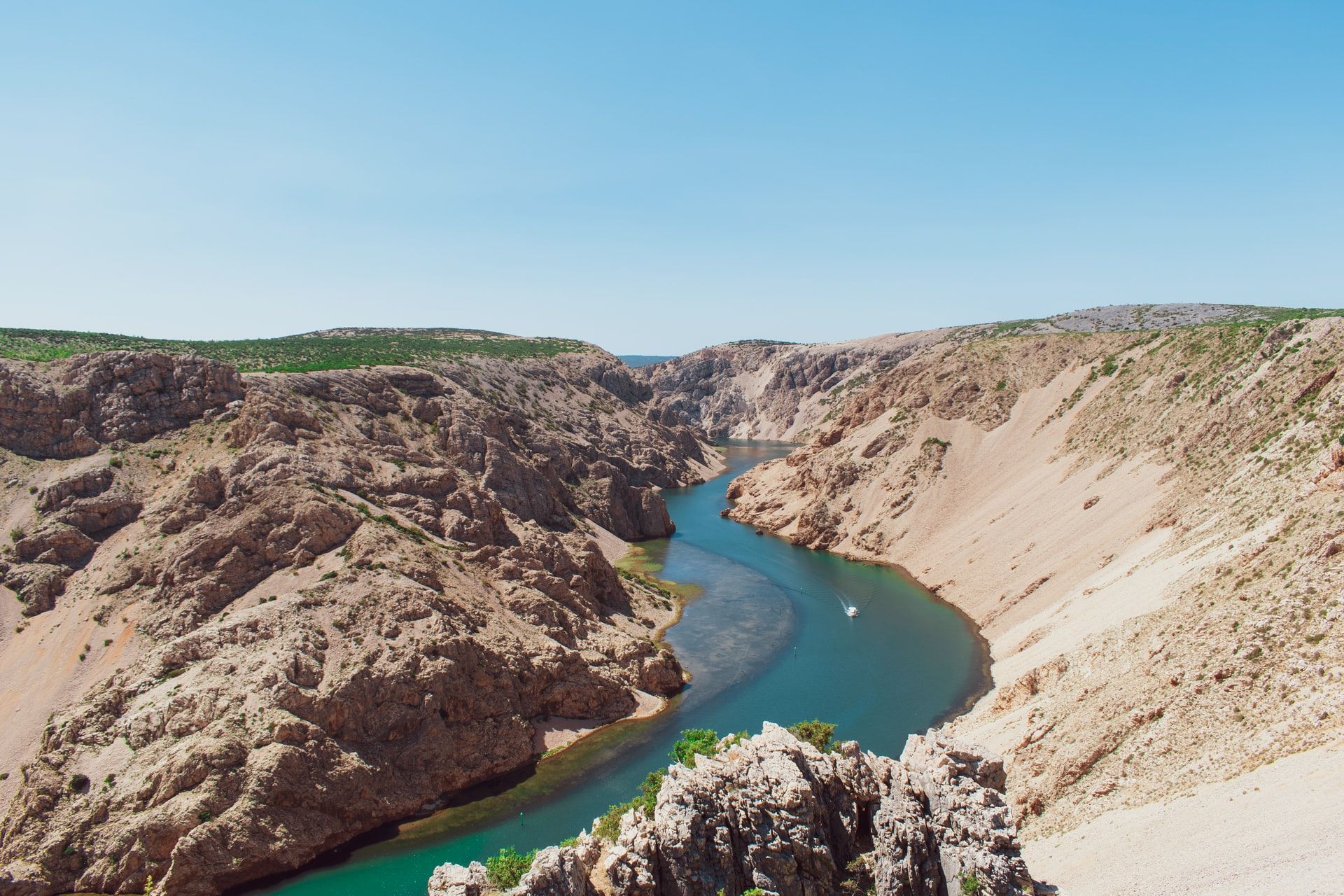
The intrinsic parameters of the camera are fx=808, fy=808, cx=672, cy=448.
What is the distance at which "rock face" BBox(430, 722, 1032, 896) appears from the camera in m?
21.3

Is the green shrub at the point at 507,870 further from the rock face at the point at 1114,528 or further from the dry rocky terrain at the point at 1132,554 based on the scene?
the rock face at the point at 1114,528

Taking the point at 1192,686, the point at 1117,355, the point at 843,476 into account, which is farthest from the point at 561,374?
the point at 1192,686

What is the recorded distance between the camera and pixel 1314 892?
18328 mm

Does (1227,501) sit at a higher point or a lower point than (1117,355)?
lower

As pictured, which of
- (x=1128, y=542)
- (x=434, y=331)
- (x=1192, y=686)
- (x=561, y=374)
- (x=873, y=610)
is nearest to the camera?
(x=1192, y=686)

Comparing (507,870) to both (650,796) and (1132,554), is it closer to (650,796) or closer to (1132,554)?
(650,796)

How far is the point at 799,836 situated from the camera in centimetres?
2238

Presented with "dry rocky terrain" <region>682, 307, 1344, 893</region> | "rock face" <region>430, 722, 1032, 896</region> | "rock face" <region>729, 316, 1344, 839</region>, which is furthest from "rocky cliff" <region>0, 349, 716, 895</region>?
"dry rocky terrain" <region>682, 307, 1344, 893</region>

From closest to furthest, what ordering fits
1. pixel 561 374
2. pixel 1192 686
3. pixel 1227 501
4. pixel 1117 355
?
pixel 1192 686 < pixel 1227 501 < pixel 1117 355 < pixel 561 374

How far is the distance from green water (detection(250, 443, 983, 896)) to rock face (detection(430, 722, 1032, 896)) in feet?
44.7

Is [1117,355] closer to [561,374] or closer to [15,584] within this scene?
[561,374]

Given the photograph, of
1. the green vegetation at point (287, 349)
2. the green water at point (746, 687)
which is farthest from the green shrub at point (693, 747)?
the green vegetation at point (287, 349)

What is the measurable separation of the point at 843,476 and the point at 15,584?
2968 inches

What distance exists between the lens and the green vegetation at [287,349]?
235ft
